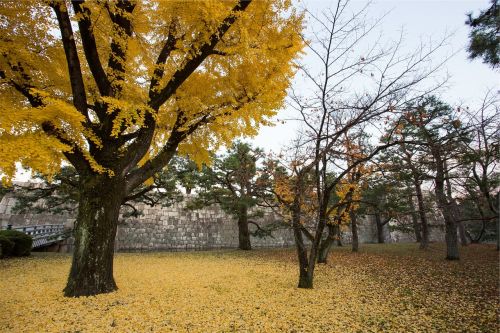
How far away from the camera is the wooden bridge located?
13195 millimetres

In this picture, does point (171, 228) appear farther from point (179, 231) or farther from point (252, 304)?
point (252, 304)

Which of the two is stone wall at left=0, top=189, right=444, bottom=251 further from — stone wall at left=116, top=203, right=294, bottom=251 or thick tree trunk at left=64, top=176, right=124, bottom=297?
thick tree trunk at left=64, top=176, right=124, bottom=297

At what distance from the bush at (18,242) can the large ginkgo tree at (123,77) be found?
7.60 m

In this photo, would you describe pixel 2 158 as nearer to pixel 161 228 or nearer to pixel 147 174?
pixel 147 174

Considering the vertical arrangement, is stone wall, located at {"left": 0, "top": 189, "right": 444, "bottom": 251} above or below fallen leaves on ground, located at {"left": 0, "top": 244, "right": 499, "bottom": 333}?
above

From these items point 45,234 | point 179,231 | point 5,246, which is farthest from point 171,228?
point 5,246

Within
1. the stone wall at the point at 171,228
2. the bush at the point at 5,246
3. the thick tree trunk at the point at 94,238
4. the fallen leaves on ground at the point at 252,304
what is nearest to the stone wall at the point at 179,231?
the stone wall at the point at 171,228

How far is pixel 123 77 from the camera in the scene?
17.2 feet


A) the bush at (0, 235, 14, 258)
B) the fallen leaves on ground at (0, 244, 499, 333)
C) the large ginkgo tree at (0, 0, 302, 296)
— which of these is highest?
the large ginkgo tree at (0, 0, 302, 296)

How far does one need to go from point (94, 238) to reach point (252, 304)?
Answer: 2957 millimetres

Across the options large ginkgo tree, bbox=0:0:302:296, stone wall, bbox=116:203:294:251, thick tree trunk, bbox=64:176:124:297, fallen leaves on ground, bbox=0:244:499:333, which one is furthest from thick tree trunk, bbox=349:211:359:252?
thick tree trunk, bbox=64:176:124:297

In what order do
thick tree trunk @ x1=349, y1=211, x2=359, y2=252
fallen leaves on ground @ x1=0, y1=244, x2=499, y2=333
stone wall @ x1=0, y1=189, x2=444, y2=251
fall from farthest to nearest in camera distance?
stone wall @ x1=0, y1=189, x2=444, y2=251 → thick tree trunk @ x1=349, y1=211, x2=359, y2=252 → fallen leaves on ground @ x1=0, y1=244, x2=499, y2=333

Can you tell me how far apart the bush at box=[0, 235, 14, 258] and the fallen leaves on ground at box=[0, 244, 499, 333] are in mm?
3429

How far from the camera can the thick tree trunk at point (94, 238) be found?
191 inches
